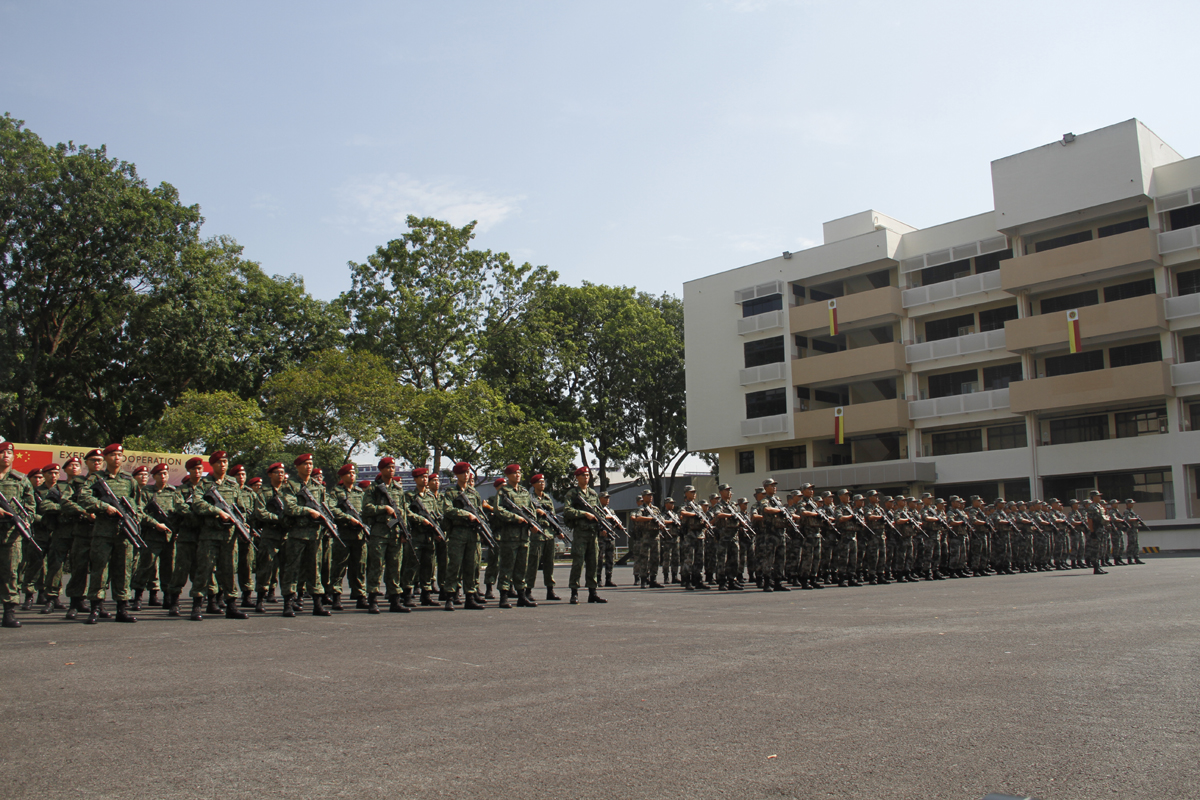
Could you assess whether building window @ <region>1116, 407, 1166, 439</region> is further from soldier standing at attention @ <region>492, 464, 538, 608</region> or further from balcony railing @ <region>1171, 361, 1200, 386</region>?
soldier standing at attention @ <region>492, 464, 538, 608</region>

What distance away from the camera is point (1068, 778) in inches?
146

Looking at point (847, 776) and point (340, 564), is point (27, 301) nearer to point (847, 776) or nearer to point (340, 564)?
point (340, 564)

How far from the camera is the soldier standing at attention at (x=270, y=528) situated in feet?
35.4

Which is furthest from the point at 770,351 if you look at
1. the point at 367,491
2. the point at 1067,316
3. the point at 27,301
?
the point at 367,491

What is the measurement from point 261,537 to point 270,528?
29 centimetres

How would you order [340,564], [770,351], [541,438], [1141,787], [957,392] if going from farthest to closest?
1. [770,351]
2. [957,392]
3. [541,438]
4. [340,564]
5. [1141,787]

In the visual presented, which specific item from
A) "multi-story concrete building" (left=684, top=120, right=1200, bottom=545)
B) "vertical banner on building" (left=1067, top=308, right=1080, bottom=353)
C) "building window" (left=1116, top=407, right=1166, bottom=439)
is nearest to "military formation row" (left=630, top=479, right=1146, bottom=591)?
"vertical banner on building" (left=1067, top=308, right=1080, bottom=353)

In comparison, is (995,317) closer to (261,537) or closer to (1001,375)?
(1001,375)

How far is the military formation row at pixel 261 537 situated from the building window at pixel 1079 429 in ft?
99.7

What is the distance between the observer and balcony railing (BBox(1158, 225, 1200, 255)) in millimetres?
32750

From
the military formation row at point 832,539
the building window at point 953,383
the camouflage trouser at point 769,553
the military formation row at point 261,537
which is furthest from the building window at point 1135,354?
the military formation row at point 261,537

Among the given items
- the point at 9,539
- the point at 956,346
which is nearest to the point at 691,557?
the point at 9,539

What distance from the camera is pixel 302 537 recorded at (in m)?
10.6

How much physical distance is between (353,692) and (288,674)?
0.89 meters
